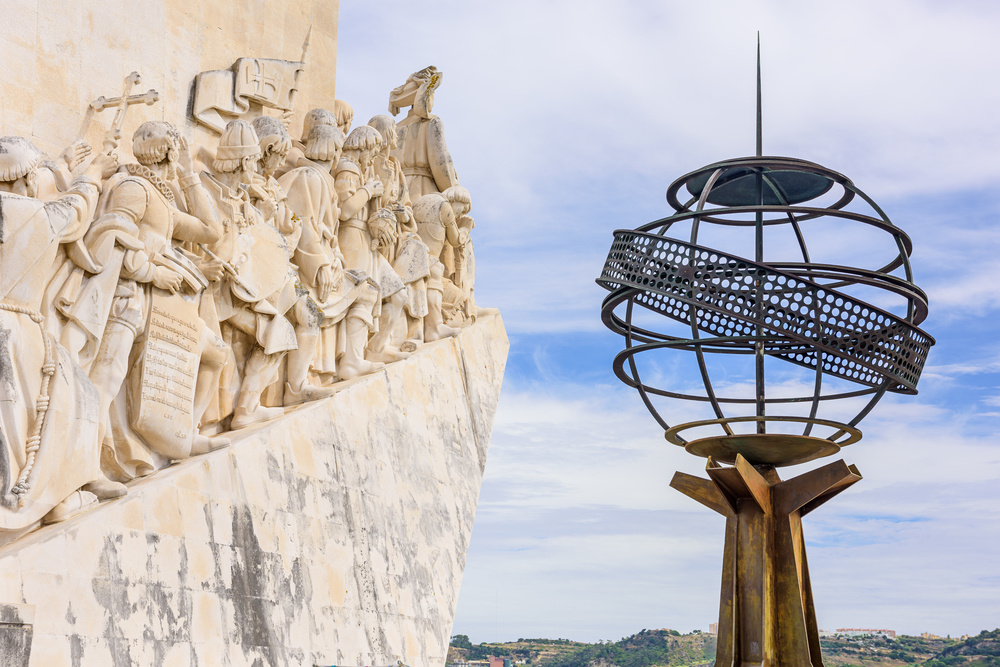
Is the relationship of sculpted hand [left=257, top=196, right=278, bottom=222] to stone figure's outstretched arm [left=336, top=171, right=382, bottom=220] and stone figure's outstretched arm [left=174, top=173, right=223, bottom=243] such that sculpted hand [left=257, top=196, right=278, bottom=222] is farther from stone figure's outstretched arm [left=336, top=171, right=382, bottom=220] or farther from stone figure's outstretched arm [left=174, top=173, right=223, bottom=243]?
stone figure's outstretched arm [left=336, top=171, right=382, bottom=220]

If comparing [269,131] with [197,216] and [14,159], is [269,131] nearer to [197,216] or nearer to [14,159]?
[197,216]

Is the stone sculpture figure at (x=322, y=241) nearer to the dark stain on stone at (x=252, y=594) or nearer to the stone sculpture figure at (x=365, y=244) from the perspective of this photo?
the stone sculpture figure at (x=365, y=244)

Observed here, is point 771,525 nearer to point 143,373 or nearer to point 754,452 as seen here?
point 754,452

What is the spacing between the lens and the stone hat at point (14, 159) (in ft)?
19.2

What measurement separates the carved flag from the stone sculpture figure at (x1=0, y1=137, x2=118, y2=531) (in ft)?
7.48

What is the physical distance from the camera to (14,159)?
19.3 ft

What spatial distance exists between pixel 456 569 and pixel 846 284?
13.6 ft

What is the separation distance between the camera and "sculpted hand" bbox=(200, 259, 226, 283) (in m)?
7.22

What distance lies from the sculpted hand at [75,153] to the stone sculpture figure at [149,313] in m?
0.22

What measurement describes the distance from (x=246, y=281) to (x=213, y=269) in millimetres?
335

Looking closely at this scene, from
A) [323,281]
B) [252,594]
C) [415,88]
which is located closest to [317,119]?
[323,281]

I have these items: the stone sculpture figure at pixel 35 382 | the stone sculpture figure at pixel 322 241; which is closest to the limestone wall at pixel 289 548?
the stone sculpture figure at pixel 35 382

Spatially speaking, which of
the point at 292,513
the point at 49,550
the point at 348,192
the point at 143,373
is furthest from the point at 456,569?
the point at 49,550

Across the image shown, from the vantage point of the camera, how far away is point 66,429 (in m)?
5.77
